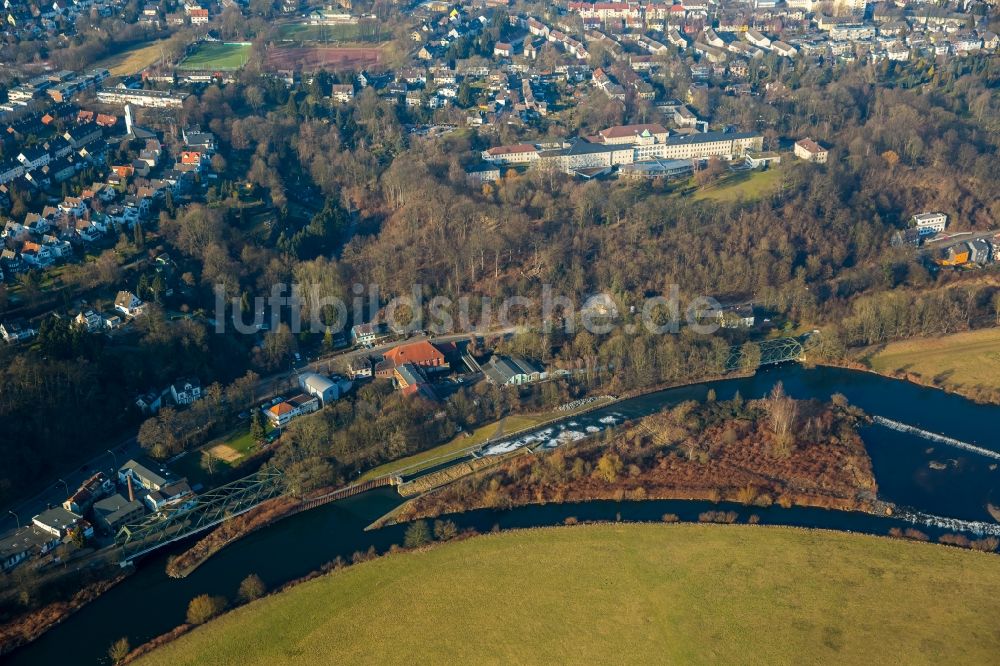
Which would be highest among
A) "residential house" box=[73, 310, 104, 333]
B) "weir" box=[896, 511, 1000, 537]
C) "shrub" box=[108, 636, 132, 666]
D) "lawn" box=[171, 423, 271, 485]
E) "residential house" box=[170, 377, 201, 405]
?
"residential house" box=[73, 310, 104, 333]

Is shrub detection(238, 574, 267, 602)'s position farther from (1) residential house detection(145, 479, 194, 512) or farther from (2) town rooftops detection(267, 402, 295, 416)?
(2) town rooftops detection(267, 402, 295, 416)

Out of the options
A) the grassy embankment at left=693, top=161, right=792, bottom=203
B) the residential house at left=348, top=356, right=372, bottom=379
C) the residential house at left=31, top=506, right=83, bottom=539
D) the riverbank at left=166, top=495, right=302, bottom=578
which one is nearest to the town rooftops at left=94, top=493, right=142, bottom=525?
the residential house at left=31, top=506, right=83, bottom=539

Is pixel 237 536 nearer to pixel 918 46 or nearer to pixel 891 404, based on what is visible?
pixel 891 404

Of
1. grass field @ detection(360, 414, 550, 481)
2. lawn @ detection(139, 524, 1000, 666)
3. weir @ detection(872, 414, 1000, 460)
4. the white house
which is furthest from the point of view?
the white house

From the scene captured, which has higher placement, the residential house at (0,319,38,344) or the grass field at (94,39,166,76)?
the grass field at (94,39,166,76)

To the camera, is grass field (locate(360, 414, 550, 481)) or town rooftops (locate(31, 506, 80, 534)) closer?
town rooftops (locate(31, 506, 80, 534))

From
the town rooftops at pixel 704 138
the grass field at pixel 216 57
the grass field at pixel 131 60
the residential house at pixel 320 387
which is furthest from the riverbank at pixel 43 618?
the grass field at pixel 216 57

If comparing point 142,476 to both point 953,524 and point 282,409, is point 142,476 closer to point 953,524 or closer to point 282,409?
point 282,409
